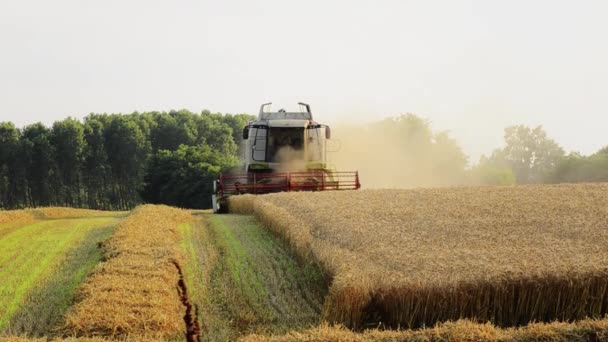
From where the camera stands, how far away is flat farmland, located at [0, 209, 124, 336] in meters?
7.91

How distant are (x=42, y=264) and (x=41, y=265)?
0.09 metres

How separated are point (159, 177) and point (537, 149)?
6145 cm

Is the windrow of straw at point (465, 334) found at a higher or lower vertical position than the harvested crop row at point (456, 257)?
lower

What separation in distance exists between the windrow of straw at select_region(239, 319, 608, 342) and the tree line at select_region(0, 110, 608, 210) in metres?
36.6

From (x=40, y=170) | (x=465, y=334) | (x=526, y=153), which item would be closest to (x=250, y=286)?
(x=465, y=334)

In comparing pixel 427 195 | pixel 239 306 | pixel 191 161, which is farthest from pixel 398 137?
pixel 239 306

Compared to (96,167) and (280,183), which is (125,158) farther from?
(280,183)

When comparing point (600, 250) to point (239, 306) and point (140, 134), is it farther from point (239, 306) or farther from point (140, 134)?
point (140, 134)

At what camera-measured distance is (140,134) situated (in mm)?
71938

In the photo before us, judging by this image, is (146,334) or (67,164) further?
(67,164)

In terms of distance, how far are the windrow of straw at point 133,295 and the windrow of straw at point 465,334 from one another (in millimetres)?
1472

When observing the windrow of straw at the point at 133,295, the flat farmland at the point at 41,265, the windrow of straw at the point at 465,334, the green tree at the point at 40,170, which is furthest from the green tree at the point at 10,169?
the windrow of straw at the point at 465,334

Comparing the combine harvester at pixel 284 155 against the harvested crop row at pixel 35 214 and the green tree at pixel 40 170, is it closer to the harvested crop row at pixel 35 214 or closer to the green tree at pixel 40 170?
the harvested crop row at pixel 35 214

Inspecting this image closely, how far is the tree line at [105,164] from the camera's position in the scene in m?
51.1
